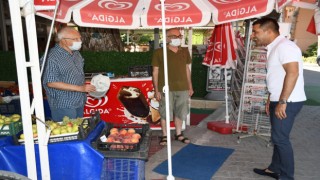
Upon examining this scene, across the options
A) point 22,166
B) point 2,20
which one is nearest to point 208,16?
point 22,166

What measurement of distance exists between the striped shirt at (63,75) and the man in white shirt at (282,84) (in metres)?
2.24

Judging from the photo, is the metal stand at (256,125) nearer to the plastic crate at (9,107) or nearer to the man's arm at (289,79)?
the man's arm at (289,79)

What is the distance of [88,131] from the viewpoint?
3.01m

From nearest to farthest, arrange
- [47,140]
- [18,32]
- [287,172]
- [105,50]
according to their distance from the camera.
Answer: [18,32]
[47,140]
[287,172]
[105,50]

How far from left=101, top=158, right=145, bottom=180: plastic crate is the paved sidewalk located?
1.24 m

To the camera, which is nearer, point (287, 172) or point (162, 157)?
point (287, 172)

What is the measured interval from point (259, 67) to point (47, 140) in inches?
153

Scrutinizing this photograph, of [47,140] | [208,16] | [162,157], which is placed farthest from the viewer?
[162,157]

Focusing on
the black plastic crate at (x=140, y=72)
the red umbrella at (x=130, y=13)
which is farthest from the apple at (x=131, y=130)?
the black plastic crate at (x=140, y=72)

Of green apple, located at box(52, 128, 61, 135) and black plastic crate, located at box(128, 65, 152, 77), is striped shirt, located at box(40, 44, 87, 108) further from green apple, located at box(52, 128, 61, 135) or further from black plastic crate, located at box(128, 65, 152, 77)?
black plastic crate, located at box(128, 65, 152, 77)

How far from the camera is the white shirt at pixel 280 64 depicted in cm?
322

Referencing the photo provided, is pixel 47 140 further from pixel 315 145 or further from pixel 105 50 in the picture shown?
pixel 105 50

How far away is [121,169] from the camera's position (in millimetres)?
2766

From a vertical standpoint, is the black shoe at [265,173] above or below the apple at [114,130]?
below
